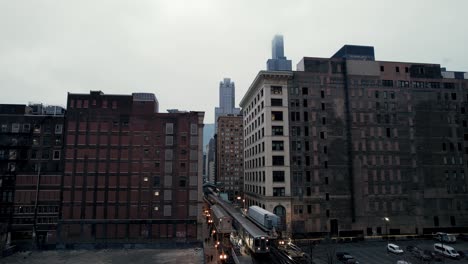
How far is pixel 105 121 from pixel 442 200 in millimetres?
83210

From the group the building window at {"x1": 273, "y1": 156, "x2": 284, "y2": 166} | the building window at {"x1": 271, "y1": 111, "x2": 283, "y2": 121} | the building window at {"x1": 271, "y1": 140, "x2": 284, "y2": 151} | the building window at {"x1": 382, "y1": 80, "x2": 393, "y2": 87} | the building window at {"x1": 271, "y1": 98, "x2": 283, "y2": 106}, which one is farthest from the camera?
the building window at {"x1": 382, "y1": 80, "x2": 393, "y2": 87}

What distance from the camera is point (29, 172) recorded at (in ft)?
206

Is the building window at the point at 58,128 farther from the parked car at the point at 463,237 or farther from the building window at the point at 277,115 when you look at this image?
the parked car at the point at 463,237

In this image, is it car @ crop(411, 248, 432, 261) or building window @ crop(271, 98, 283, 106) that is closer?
car @ crop(411, 248, 432, 261)

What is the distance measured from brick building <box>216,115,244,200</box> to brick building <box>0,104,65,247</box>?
10574 centimetres

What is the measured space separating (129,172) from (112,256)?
55.1ft

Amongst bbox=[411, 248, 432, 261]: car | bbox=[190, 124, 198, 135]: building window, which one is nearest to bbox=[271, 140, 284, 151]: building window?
bbox=[190, 124, 198, 135]: building window

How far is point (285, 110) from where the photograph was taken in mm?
73125

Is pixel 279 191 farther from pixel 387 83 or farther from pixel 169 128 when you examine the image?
pixel 387 83

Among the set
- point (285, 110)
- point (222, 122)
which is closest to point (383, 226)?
point (285, 110)

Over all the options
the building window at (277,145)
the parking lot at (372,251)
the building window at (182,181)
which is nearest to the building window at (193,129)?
the building window at (182,181)

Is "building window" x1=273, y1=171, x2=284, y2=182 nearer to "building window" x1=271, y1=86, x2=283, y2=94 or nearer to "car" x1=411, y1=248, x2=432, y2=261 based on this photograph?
"building window" x1=271, y1=86, x2=283, y2=94

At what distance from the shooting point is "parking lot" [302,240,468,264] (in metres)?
50.4

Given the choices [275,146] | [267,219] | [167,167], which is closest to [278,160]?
[275,146]
